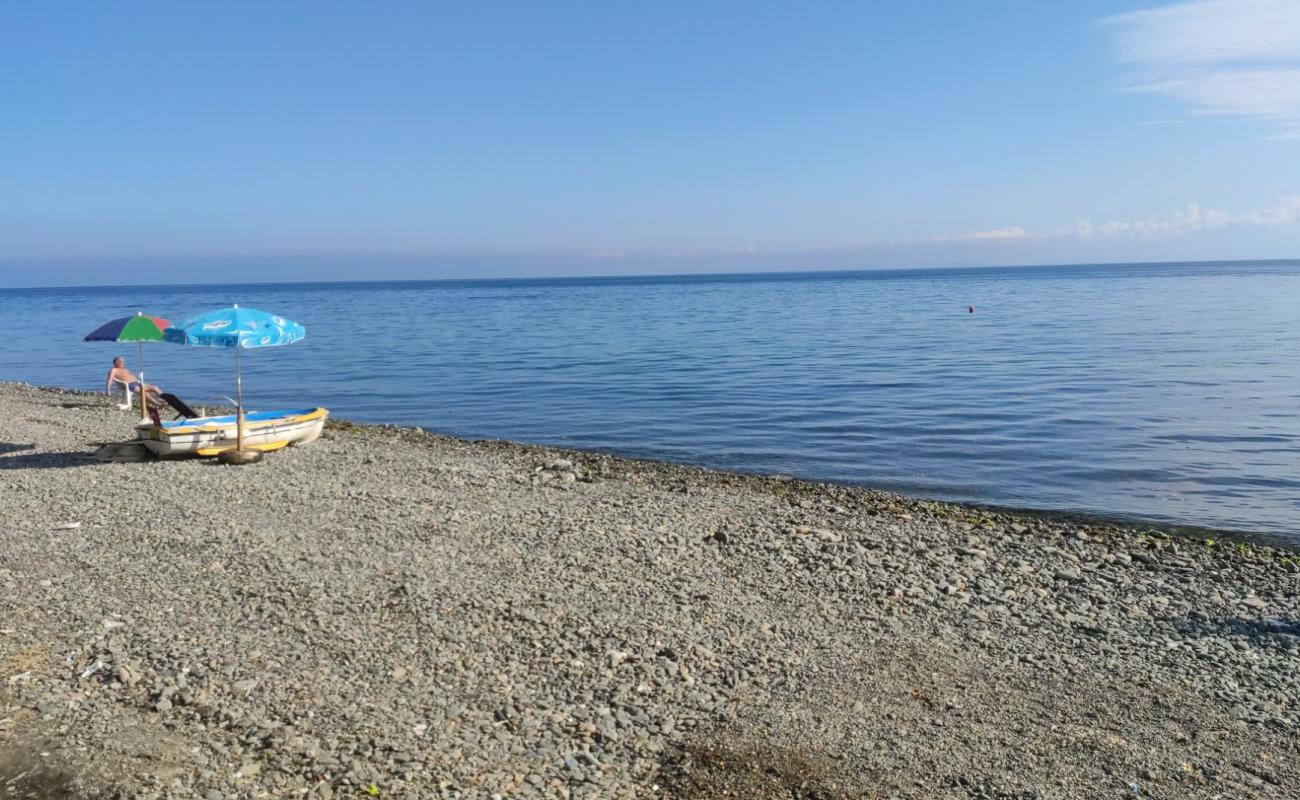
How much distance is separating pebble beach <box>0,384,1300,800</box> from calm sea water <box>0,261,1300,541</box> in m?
3.66

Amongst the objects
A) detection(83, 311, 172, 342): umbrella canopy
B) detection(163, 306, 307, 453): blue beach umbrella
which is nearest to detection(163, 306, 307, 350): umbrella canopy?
detection(163, 306, 307, 453): blue beach umbrella

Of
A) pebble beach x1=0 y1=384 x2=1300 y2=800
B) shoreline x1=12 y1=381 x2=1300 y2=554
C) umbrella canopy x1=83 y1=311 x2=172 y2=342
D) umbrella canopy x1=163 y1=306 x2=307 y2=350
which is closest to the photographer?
pebble beach x1=0 y1=384 x2=1300 y2=800

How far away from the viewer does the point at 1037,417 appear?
2331 cm

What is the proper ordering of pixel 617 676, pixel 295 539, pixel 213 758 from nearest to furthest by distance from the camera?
pixel 213 758
pixel 617 676
pixel 295 539

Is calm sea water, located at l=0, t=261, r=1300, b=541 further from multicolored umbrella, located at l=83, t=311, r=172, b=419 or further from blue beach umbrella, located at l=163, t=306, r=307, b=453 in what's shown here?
multicolored umbrella, located at l=83, t=311, r=172, b=419

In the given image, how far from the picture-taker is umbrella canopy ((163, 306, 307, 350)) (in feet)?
50.5

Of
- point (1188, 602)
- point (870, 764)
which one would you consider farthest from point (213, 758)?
point (1188, 602)

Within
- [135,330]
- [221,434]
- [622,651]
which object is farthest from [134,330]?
[622,651]

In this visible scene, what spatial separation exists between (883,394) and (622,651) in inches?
798

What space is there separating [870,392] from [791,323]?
33.9 metres

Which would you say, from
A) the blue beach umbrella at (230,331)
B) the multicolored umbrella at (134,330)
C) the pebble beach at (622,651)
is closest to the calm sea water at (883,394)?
the pebble beach at (622,651)

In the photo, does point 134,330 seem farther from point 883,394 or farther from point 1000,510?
point 883,394

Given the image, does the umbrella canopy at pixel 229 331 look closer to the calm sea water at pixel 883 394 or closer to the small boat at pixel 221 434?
the small boat at pixel 221 434

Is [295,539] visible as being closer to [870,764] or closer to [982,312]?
[870,764]
